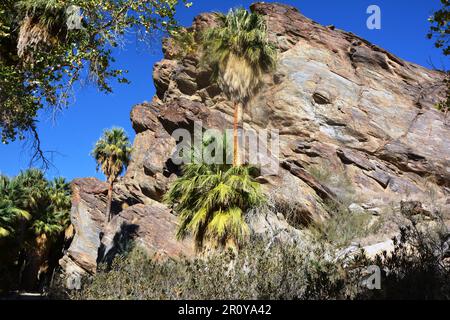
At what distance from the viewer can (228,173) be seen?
1448 cm

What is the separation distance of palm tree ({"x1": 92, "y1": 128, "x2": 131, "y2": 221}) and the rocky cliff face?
2.72 feet

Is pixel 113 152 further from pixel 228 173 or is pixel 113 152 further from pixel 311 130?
pixel 228 173

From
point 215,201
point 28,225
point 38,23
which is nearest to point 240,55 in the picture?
point 215,201

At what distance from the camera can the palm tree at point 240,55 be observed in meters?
17.3

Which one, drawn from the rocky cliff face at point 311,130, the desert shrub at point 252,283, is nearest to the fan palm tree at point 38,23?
the desert shrub at point 252,283

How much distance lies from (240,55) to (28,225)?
2145cm

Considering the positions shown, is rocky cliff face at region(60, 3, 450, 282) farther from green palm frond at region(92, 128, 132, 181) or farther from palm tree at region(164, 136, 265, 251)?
palm tree at region(164, 136, 265, 251)

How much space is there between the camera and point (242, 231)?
13.0m

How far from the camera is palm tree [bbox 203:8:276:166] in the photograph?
17.3 metres

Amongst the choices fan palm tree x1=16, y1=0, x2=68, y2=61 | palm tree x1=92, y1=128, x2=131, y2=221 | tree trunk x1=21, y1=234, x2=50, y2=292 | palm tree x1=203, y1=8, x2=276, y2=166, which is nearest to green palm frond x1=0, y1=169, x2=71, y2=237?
tree trunk x1=21, y1=234, x2=50, y2=292

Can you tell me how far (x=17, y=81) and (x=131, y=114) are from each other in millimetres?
27688

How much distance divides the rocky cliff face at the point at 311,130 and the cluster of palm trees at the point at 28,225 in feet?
7.84

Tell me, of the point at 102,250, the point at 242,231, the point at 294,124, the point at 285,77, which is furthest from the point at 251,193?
the point at 285,77
